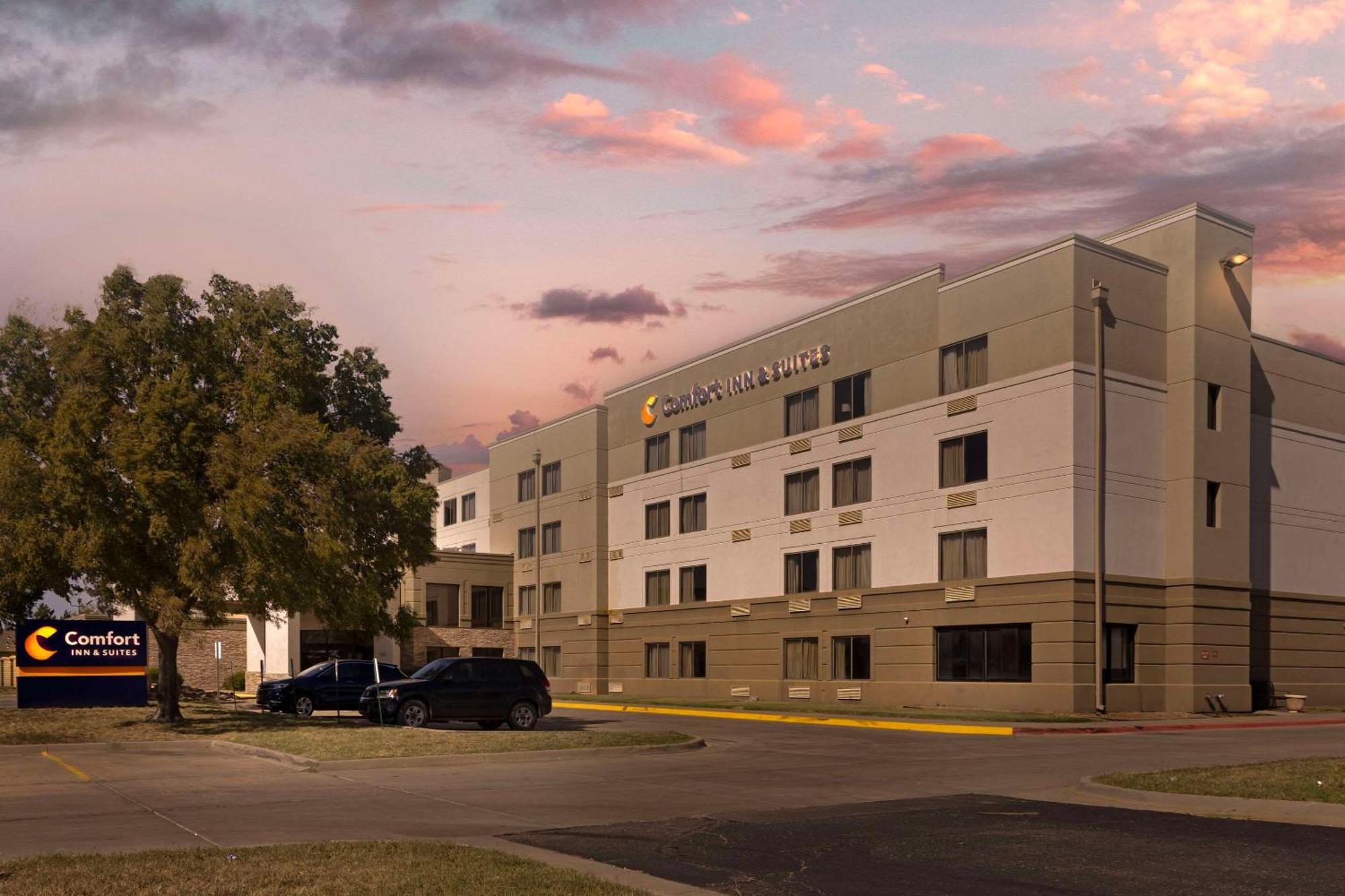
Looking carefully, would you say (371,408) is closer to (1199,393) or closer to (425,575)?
(425,575)

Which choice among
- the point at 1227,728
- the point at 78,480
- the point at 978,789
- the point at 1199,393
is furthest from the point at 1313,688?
the point at 78,480

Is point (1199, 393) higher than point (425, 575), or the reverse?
point (1199, 393)

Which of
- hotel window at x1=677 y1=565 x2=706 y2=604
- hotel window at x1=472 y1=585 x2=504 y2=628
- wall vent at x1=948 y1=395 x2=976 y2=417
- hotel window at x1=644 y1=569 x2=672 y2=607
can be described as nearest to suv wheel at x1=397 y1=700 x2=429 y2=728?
wall vent at x1=948 y1=395 x2=976 y2=417

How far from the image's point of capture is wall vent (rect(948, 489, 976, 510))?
142 ft

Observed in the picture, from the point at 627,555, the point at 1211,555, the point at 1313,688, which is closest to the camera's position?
the point at 1211,555

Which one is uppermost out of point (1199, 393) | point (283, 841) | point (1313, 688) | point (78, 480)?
point (1199, 393)

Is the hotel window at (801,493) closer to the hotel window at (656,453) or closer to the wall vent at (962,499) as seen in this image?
the wall vent at (962,499)

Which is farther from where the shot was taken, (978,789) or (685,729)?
(685,729)

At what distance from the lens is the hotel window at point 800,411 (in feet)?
168

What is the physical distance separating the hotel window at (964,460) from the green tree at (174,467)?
65.6ft

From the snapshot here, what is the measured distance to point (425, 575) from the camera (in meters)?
70.1

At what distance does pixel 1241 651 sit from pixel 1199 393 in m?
8.63

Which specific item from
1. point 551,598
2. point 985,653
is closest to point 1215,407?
point 985,653

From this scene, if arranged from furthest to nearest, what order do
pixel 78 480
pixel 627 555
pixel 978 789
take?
pixel 627 555, pixel 78 480, pixel 978 789
